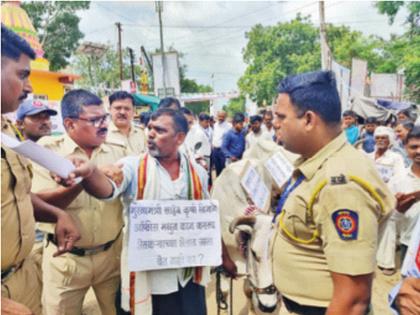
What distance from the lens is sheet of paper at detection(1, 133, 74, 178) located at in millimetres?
1342

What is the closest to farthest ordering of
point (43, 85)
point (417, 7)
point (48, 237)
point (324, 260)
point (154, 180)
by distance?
point (324, 260), point (154, 180), point (48, 237), point (417, 7), point (43, 85)

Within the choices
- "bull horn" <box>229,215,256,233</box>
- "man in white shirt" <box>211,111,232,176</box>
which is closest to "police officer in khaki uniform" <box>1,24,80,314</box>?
"bull horn" <box>229,215,256,233</box>

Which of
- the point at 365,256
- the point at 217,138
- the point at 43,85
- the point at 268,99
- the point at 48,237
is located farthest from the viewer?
the point at 268,99

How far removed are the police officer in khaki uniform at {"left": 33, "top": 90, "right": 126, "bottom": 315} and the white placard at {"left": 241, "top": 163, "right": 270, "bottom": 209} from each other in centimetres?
96

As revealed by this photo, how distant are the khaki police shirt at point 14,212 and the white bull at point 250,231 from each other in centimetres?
117

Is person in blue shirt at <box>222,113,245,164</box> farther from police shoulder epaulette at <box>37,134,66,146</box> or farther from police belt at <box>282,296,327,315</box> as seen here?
police belt at <box>282,296,327,315</box>

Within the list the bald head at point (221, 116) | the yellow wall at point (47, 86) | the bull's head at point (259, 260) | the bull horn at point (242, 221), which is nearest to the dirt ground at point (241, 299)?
the bull's head at point (259, 260)

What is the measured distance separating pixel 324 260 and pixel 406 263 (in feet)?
1.04

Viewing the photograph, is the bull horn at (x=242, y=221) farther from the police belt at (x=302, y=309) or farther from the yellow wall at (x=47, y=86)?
the yellow wall at (x=47, y=86)

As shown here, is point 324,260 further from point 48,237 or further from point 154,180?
point 48,237

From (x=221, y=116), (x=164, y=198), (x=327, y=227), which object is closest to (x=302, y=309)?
(x=327, y=227)

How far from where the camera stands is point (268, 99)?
3956 centimetres

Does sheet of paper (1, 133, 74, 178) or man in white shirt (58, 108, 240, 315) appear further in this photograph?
man in white shirt (58, 108, 240, 315)

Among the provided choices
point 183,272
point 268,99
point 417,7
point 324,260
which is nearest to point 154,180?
point 183,272
